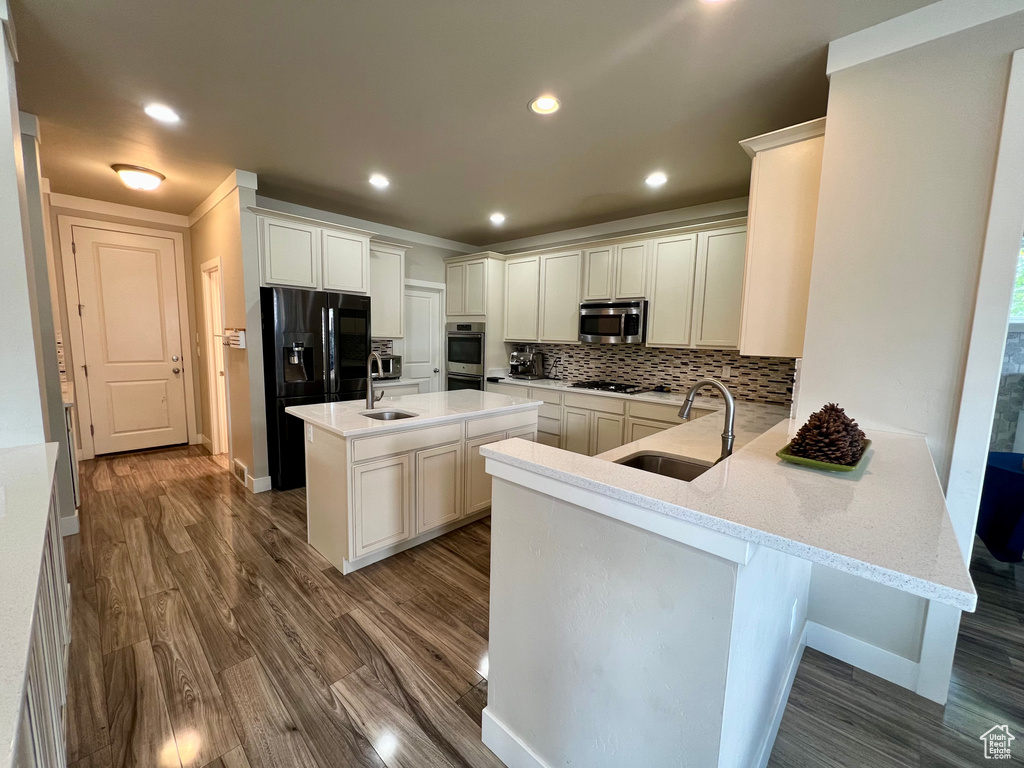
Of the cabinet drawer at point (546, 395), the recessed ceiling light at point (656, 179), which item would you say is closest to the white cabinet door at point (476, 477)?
the cabinet drawer at point (546, 395)

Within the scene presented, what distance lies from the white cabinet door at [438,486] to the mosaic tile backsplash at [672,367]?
2.30 metres

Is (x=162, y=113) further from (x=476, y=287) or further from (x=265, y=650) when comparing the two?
(x=476, y=287)

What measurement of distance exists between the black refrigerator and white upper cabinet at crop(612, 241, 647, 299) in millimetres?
2451

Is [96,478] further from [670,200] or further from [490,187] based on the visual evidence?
[670,200]

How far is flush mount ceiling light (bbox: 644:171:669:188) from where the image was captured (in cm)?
303

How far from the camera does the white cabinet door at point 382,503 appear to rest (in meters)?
2.28

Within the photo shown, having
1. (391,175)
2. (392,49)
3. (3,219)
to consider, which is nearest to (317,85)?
(392,49)

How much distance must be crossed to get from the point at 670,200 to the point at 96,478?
5644mm

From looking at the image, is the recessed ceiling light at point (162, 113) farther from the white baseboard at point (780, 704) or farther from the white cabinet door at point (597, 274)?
the white baseboard at point (780, 704)

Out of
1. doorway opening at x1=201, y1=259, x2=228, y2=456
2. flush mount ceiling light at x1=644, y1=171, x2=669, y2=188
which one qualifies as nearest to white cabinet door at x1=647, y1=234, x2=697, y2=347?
flush mount ceiling light at x1=644, y1=171, x2=669, y2=188

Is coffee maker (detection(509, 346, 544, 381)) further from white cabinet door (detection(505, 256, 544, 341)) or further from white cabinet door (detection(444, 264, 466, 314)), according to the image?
white cabinet door (detection(444, 264, 466, 314))

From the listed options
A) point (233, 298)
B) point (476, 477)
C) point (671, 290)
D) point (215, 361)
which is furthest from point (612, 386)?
point (215, 361)

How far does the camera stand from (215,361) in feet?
14.3

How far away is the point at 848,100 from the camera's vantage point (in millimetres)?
1638
